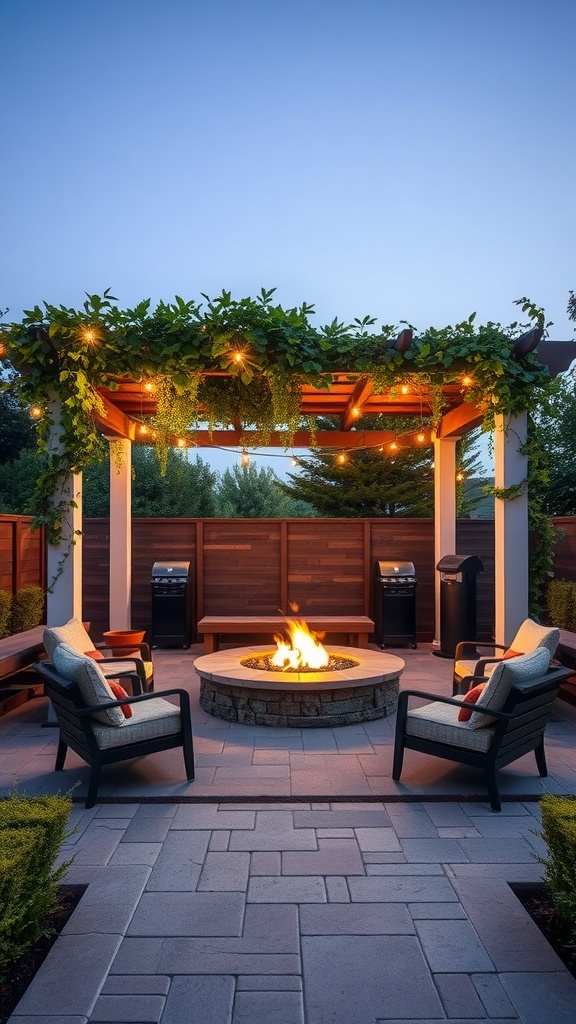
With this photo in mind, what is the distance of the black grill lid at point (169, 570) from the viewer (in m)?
8.35

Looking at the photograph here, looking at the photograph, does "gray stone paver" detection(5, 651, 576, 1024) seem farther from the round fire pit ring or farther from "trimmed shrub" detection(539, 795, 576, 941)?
the round fire pit ring

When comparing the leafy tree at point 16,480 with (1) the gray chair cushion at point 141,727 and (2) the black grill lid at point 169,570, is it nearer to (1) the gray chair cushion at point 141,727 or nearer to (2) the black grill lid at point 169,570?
(2) the black grill lid at point 169,570

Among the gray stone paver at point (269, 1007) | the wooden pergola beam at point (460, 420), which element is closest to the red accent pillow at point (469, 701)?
the gray stone paver at point (269, 1007)

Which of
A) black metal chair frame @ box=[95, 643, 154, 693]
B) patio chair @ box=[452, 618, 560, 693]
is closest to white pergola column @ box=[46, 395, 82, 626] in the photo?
black metal chair frame @ box=[95, 643, 154, 693]

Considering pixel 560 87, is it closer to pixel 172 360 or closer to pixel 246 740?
pixel 172 360

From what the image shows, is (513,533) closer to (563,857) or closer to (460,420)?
(460,420)

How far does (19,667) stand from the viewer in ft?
16.5

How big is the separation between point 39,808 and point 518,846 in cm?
209

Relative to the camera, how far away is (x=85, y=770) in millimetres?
3977

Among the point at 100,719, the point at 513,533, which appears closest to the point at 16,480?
the point at 513,533

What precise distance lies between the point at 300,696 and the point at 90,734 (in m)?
1.81

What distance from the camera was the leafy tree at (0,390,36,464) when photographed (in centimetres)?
1633

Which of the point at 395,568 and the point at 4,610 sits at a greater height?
the point at 395,568

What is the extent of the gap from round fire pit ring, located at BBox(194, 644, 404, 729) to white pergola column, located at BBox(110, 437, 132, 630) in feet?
9.97
